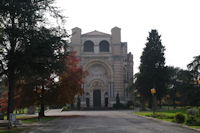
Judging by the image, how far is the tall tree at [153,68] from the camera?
133 ft

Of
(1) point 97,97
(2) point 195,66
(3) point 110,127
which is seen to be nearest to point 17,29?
(3) point 110,127

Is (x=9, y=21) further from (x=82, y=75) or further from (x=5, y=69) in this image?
(x=82, y=75)

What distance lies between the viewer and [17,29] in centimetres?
1591

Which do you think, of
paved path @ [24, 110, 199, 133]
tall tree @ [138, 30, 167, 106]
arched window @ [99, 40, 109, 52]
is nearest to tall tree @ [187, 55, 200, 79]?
tall tree @ [138, 30, 167, 106]

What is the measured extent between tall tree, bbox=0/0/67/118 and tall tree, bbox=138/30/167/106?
27060 mm

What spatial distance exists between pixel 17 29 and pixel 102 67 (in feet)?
147

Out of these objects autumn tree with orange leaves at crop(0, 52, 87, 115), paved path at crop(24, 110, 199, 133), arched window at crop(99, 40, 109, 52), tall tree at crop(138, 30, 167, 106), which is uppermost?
arched window at crop(99, 40, 109, 52)

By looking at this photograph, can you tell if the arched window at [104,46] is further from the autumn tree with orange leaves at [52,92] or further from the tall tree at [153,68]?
the autumn tree with orange leaves at [52,92]

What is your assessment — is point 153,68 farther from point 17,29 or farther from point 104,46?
point 17,29

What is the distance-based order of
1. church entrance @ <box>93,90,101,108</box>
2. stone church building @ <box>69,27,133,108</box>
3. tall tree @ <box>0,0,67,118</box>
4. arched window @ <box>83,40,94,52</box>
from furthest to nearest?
arched window @ <box>83,40,94,52</box> < church entrance @ <box>93,90,101,108</box> < stone church building @ <box>69,27,133,108</box> < tall tree @ <box>0,0,67,118</box>

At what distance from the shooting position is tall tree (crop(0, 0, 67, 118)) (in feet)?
51.8

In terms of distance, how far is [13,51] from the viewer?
16703 millimetres

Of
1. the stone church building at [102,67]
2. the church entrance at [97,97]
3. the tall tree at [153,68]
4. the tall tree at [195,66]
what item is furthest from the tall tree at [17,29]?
the church entrance at [97,97]

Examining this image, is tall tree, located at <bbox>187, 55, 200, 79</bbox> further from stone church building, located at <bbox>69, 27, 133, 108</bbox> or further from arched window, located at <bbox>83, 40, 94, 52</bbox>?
arched window, located at <bbox>83, 40, 94, 52</bbox>
